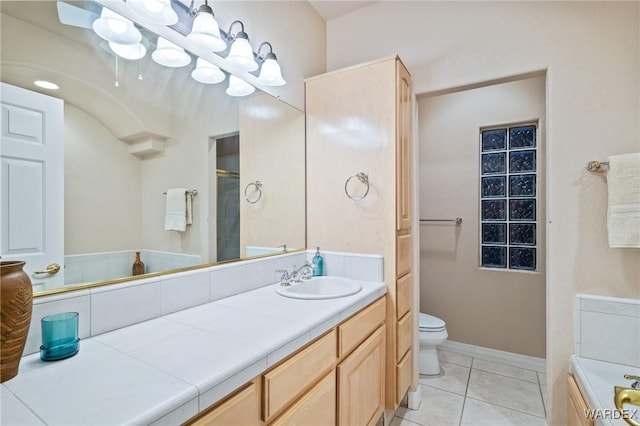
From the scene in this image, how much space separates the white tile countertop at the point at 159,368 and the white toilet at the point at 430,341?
4.66ft

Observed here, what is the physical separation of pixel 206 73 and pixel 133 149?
0.52 meters

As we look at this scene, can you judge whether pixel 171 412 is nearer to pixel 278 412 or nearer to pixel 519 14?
pixel 278 412

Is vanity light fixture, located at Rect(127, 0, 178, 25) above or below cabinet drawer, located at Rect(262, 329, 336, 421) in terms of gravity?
above

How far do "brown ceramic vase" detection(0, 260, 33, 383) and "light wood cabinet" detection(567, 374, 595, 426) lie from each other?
1882 mm

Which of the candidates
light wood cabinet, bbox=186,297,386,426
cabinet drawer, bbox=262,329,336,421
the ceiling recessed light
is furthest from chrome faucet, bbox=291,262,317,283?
the ceiling recessed light

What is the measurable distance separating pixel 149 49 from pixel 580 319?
238cm

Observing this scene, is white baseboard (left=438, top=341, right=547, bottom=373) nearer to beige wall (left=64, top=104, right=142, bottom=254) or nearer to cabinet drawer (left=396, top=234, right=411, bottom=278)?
cabinet drawer (left=396, top=234, right=411, bottom=278)

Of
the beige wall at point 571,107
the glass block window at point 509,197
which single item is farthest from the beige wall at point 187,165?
the glass block window at point 509,197

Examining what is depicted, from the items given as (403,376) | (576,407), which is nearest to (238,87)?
(403,376)

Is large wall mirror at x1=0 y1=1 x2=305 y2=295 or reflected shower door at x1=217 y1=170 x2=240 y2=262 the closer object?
large wall mirror at x1=0 y1=1 x2=305 y2=295

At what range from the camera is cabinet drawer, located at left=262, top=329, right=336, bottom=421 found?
0.86 m

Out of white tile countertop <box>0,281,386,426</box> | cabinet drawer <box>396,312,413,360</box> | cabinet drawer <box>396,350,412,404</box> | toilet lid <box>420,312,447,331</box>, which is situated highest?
white tile countertop <box>0,281,386,426</box>

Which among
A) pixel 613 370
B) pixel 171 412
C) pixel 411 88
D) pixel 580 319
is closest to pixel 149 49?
pixel 171 412

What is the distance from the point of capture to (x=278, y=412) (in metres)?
0.90
